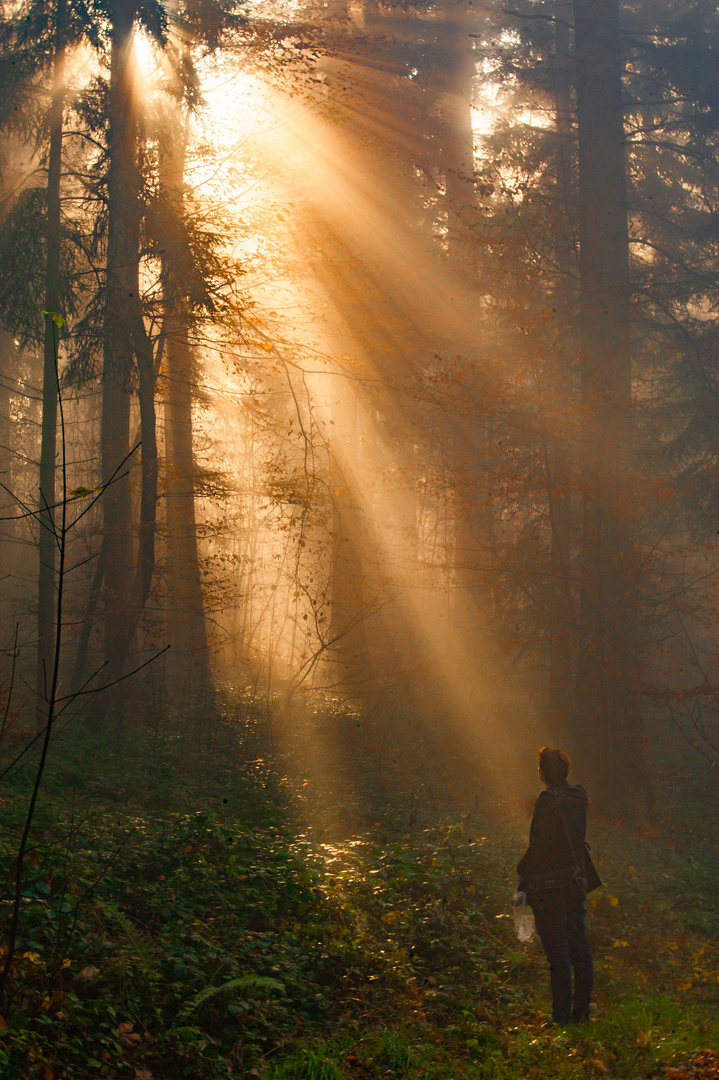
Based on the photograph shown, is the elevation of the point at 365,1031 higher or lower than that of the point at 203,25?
lower

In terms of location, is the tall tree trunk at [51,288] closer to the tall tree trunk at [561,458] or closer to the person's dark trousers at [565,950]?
the tall tree trunk at [561,458]

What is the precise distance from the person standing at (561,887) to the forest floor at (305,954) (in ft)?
0.95

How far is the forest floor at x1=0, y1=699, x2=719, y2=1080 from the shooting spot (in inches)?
169

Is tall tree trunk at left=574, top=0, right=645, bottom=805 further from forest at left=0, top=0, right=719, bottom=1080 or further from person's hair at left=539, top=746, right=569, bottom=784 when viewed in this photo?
person's hair at left=539, top=746, right=569, bottom=784

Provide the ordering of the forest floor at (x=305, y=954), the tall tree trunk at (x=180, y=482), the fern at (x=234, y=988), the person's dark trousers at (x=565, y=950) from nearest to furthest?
the forest floor at (x=305, y=954) → the fern at (x=234, y=988) → the person's dark trousers at (x=565, y=950) → the tall tree trunk at (x=180, y=482)

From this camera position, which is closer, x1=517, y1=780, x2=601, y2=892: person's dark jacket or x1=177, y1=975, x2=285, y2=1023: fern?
x1=177, y1=975, x2=285, y2=1023: fern

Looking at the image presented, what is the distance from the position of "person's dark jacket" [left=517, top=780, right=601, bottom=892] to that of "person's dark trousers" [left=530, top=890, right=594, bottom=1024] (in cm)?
20

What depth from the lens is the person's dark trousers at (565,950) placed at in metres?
5.61

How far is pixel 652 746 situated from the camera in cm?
1527

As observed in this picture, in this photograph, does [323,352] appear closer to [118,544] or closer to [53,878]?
[118,544]

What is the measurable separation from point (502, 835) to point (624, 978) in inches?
126

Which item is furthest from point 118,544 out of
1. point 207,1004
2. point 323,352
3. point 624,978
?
point 624,978

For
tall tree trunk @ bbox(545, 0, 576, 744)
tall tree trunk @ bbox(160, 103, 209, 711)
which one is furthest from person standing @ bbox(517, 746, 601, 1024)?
tall tree trunk @ bbox(160, 103, 209, 711)

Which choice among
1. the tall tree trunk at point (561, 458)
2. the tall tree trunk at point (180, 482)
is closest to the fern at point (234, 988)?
the tall tree trunk at point (561, 458)
